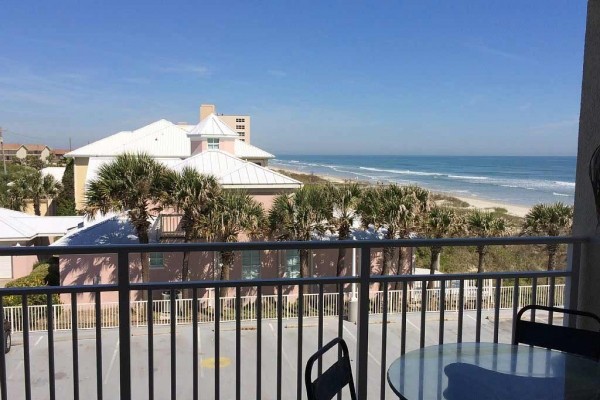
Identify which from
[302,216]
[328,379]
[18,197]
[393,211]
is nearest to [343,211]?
[302,216]

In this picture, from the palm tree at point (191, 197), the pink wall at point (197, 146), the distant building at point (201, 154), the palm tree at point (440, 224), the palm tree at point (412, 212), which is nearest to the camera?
the palm tree at point (191, 197)

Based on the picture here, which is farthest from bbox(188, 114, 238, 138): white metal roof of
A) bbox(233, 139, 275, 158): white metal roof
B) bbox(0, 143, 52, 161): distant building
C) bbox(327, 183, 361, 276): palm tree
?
bbox(0, 143, 52, 161): distant building

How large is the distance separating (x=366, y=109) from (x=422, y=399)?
6159cm

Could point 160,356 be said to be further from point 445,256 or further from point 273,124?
point 273,124

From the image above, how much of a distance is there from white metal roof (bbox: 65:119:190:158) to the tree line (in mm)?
12472

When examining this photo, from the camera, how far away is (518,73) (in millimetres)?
55781

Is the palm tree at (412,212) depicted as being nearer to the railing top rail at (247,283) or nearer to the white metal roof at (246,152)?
the railing top rail at (247,283)

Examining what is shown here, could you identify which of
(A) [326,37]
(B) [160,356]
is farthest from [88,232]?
(A) [326,37]

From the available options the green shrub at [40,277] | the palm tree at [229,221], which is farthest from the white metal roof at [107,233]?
the palm tree at [229,221]

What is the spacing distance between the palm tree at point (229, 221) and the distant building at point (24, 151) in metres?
73.6

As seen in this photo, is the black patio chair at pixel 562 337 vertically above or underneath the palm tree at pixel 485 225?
above

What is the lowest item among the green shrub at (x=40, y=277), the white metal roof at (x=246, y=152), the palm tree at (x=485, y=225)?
the green shrub at (x=40, y=277)

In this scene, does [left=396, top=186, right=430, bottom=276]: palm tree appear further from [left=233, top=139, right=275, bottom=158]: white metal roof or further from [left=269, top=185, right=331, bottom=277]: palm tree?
[left=233, top=139, right=275, bottom=158]: white metal roof

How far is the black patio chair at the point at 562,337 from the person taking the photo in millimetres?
1947
